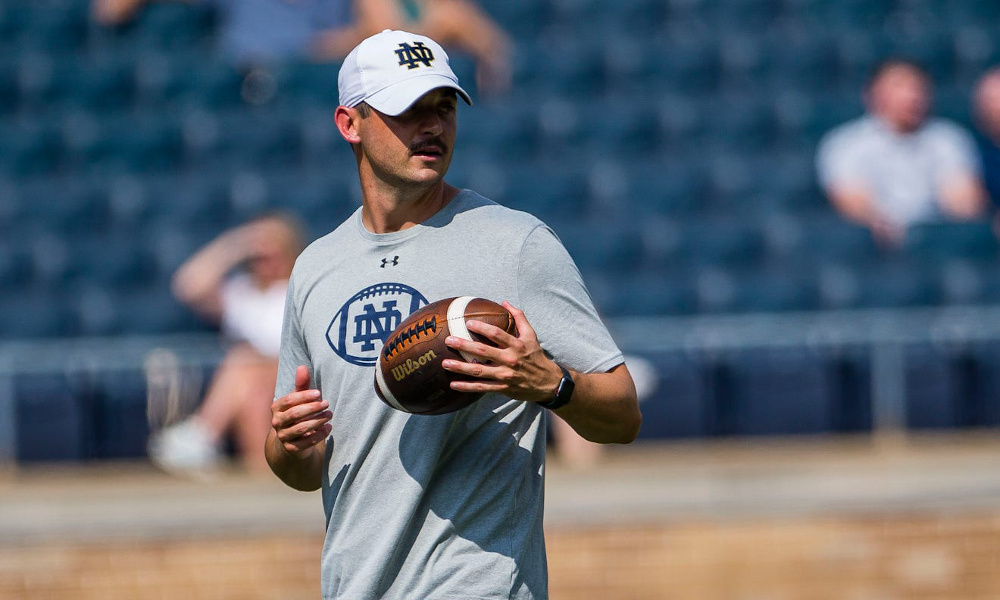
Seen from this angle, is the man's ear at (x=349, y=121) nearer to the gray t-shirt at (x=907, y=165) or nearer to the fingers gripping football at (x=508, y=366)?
the fingers gripping football at (x=508, y=366)

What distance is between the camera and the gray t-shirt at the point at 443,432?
2576 millimetres

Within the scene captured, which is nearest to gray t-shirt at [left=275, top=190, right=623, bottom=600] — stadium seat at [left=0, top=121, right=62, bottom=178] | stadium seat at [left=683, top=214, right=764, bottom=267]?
stadium seat at [left=683, top=214, right=764, bottom=267]

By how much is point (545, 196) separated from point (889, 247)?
2117 millimetres

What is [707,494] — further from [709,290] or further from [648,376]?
[709,290]

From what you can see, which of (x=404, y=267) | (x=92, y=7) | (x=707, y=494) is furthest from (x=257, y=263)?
(x=404, y=267)

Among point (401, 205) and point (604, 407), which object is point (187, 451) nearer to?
point (401, 205)

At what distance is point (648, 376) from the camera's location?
637cm

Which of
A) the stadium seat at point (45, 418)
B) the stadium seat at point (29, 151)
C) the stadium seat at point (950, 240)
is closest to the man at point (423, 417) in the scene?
the stadium seat at point (45, 418)

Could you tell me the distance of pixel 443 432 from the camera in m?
2.61

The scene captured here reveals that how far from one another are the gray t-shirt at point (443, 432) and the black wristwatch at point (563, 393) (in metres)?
0.15

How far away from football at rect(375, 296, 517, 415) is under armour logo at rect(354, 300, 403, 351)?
115mm

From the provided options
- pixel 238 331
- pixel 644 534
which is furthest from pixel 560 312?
pixel 238 331

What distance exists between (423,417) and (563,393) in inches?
15.0

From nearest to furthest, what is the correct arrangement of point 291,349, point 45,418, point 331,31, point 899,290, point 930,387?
point 291,349 → point 45,418 → point 930,387 → point 899,290 → point 331,31
